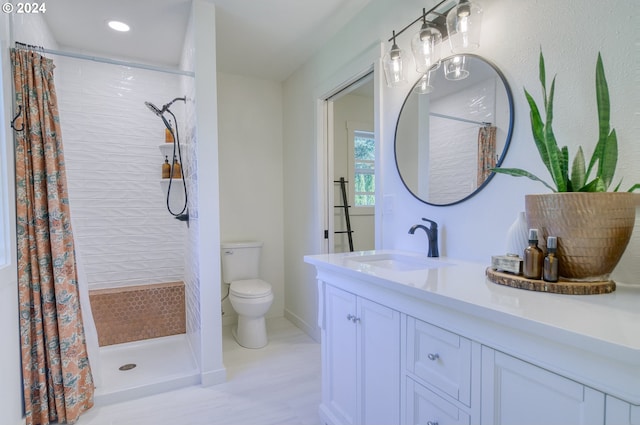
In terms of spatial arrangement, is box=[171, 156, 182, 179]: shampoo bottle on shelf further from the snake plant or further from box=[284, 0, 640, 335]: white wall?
the snake plant

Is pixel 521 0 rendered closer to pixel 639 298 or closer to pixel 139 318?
pixel 639 298

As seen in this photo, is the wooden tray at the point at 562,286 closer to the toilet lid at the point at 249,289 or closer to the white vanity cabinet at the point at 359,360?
the white vanity cabinet at the point at 359,360

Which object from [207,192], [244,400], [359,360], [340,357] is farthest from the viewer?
[207,192]

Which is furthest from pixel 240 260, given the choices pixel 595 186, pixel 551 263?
pixel 595 186

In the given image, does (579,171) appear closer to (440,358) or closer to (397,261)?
(440,358)

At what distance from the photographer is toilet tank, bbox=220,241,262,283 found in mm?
3006

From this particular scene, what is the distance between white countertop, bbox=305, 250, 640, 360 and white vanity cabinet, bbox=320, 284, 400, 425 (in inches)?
7.3

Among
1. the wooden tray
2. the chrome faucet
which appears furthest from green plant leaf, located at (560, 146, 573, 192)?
the chrome faucet

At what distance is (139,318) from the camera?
9.18 feet

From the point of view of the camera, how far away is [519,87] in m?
1.31

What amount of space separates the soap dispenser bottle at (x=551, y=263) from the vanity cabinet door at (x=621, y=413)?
15.0 inches

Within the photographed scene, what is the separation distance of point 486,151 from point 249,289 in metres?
2.06

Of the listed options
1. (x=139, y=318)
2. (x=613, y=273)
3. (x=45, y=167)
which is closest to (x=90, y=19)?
(x=45, y=167)

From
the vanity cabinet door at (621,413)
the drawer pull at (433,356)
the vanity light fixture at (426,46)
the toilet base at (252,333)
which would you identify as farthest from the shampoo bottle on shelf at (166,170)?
the vanity cabinet door at (621,413)
